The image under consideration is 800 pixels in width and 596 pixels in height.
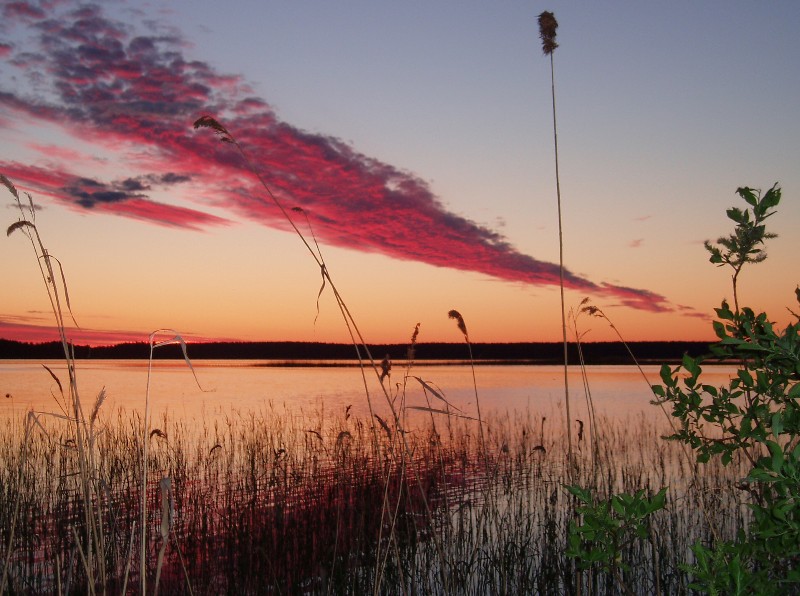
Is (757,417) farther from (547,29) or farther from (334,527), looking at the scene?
(334,527)

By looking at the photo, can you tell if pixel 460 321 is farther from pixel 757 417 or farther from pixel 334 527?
pixel 334 527

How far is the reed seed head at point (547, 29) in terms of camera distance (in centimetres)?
321

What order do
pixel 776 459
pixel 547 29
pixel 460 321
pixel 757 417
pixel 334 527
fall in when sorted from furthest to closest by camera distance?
pixel 334 527
pixel 460 321
pixel 547 29
pixel 757 417
pixel 776 459

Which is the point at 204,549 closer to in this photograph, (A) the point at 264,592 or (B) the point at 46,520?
(A) the point at 264,592

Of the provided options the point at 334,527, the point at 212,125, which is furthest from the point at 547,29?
the point at 334,527

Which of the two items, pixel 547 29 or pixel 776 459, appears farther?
pixel 547 29

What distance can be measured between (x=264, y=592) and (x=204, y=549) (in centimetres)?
108

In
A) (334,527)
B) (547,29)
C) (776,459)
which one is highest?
(547,29)

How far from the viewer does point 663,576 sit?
552 centimetres

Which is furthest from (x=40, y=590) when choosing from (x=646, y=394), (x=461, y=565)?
(x=646, y=394)

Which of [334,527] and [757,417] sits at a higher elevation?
[757,417]

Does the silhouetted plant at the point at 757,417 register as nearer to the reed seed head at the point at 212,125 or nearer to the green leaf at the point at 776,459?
the green leaf at the point at 776,459

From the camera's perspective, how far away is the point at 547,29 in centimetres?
324

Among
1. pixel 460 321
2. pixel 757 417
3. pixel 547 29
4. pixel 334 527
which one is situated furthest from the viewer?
pixel 334 527
